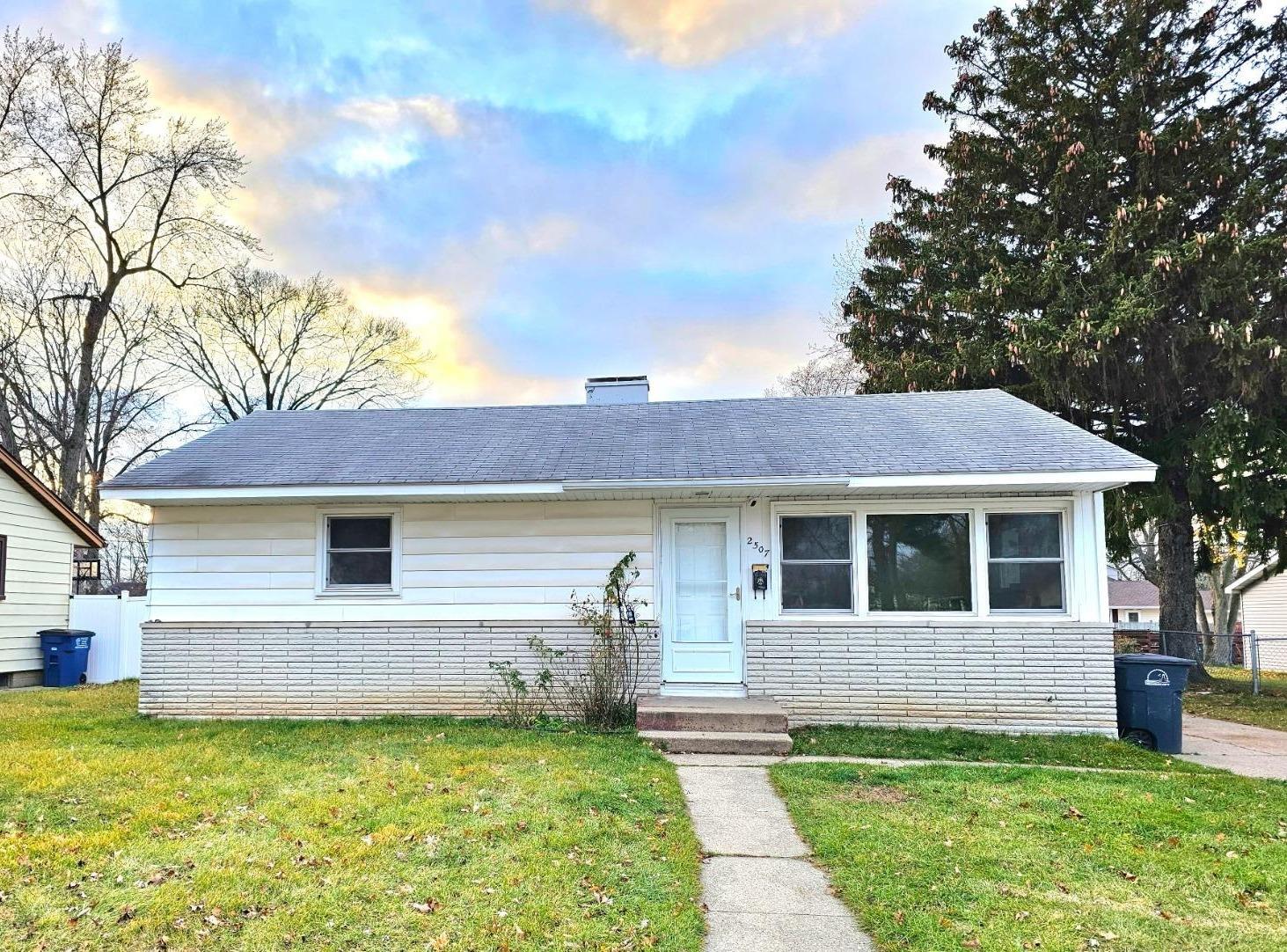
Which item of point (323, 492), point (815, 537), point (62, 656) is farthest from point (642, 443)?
point (62, 656)

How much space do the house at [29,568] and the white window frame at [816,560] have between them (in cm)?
1279

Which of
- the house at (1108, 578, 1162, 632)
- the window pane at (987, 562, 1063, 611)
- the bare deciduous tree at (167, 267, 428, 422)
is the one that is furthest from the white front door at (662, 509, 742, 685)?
the house at (1108, 578, 1162, 632)

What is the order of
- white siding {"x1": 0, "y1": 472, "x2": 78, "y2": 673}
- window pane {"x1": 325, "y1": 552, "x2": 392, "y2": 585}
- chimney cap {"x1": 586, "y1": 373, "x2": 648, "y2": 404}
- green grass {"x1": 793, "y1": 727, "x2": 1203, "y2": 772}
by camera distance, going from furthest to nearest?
1. white siding {"x1": 0, "y1": 472, "x2": 78, "y2": 673}
2. chimney cap {"x1": 586, "y1": 373, "x2": 648, "y2": 404}
3. window pane {"x1": 325, "y1": 552, "x2": 392, "y2": 585}
4. green grass {"x1": 793, "y1": 727, "x2": 1203, "y2": 772}

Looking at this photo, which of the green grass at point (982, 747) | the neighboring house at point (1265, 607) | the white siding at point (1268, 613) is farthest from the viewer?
the neighboring house at point (1265, 607)

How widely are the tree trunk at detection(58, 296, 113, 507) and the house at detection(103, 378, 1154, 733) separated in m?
15.3

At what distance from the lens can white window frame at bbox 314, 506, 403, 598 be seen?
8.94 m

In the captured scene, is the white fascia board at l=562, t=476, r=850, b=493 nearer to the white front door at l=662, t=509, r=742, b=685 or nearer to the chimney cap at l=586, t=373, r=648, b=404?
the white front door at l=662, t=509, r=742, b=685

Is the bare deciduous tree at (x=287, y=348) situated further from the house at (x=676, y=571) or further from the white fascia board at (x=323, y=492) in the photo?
the house at (x=676, y=571)

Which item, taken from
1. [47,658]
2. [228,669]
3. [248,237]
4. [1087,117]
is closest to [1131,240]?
[1087,117]

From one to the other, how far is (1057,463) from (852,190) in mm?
→ 13541

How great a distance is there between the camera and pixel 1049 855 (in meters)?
4.48

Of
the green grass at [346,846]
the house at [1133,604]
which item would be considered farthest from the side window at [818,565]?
the house at [1133,604]

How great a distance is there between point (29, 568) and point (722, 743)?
13.4 m

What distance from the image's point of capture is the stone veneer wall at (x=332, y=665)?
8766mm
